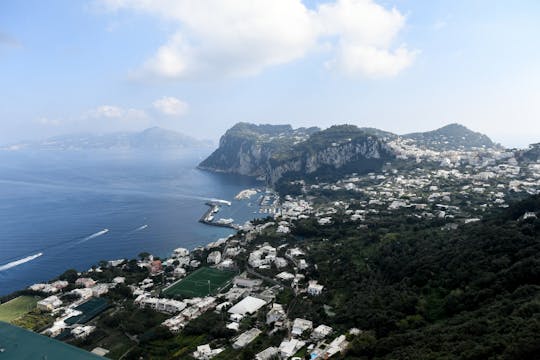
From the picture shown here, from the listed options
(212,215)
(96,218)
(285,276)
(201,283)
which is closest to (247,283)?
(285,276)

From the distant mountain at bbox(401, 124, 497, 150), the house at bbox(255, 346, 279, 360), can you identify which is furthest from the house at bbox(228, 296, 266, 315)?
the distant mountain at bbox(401, 124, 497, 150)

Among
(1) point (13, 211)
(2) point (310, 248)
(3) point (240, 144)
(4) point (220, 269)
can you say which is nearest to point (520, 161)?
(2) point (310, 248)

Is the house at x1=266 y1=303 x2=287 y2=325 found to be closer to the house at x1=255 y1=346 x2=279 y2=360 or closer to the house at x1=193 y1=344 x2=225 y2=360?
the house at x1=255 y1=346 x2=279 y2=360

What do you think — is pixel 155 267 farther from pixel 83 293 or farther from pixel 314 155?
pixel 314 155

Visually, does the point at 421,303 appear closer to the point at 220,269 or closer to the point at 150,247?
the point at 220,269

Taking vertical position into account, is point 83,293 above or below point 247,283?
below
